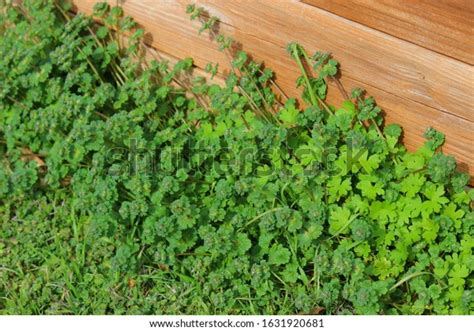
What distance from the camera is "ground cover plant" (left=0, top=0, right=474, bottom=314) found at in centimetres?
355

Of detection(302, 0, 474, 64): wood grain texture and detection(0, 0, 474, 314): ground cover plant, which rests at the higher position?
detection(302, 0, 474, 64): wood grain texture

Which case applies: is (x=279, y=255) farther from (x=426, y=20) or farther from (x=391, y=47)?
(x=426, y=20)

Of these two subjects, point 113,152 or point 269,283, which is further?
point 113,152

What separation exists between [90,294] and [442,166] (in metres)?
1.79

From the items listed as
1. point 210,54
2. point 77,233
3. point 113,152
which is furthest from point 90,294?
point 210,54

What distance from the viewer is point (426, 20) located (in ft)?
11.1

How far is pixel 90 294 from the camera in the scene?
3.86 meters

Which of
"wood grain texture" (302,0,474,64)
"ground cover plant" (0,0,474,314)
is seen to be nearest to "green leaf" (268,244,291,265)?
"ground cover plant" (0,0,474,314)

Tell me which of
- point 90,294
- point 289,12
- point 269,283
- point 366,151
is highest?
point 289,12

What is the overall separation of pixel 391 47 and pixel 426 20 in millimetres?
228

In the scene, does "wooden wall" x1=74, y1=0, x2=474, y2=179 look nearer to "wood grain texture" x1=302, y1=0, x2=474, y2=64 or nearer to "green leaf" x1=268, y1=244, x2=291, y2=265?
"wood grain texture" x1=302, y1=0, x2=474, y2=64

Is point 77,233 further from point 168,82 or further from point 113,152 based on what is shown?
point 168,82

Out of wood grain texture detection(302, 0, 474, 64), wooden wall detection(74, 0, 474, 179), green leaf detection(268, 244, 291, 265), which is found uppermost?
wood grain texture detection(302, 0, 474, 64)

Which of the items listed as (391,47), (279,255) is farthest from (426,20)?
(279,255)
